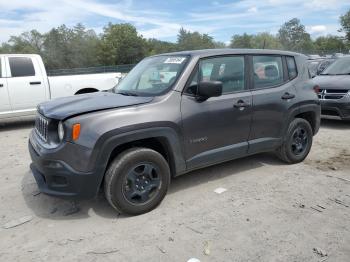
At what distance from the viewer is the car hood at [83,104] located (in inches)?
144

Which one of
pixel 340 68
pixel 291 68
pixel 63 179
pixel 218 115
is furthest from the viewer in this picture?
pixel 340 68

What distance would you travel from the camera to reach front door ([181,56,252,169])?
417cm

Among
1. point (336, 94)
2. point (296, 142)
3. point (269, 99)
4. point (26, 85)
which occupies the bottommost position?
point (296, 142)

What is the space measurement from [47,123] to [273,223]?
2.64 m

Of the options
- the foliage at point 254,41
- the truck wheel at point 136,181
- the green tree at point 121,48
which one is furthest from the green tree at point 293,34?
the truck wheel at point 136,181

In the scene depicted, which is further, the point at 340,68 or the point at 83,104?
the point at 340,68

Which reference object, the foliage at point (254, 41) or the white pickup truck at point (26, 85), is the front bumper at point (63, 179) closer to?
the white pickup truck at point (26, 85)

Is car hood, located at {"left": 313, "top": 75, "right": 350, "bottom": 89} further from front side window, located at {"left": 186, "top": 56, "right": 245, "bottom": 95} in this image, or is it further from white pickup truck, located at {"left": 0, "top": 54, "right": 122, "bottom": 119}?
white pickup truck, located at {"left": 0, "top": 54, "right": 122, "bottom": 119}

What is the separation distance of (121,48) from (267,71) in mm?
73004

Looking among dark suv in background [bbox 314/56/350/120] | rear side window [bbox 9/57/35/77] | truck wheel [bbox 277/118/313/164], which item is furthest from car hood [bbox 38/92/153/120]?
dark suv in background [bbox 314/56/350/120]

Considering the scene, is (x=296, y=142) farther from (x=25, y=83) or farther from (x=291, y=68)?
(x=25, y=83)

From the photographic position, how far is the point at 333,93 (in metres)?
8.39

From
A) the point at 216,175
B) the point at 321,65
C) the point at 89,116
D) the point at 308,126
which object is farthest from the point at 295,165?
the point at 321,65

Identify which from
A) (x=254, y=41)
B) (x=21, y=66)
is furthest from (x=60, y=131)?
(x=254, y=41)
